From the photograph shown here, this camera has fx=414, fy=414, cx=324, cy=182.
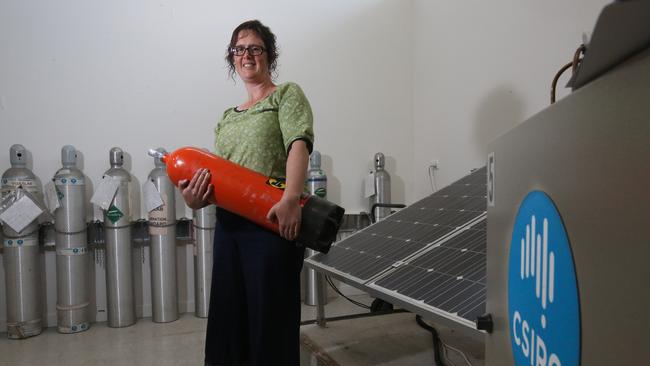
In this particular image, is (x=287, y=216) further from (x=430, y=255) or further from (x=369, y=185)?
(x=369, y=185)

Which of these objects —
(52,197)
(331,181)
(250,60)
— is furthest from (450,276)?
(52,197)

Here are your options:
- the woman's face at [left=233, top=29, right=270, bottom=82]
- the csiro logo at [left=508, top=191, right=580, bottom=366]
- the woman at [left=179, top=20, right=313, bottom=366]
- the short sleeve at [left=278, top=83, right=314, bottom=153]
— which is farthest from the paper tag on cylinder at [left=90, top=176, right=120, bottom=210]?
the csiro logo at [left=508, top=191, right=580, bottom=366]

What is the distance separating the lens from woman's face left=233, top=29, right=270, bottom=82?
1.28 meters

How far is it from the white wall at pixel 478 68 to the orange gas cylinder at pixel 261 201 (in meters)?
1.53

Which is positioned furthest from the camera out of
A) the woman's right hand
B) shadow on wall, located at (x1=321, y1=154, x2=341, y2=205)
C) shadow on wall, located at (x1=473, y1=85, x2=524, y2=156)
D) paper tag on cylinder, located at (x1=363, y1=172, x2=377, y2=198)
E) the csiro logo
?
shadow on wall, located at (x1=321, y1=154, x2=341, y2=205)

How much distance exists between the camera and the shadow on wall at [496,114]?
94.0 inches

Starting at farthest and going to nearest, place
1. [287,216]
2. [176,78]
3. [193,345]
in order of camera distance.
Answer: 1. [176,78]
2. [193,345]
3. [287,216]

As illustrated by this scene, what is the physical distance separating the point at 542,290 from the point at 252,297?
2.80 feet

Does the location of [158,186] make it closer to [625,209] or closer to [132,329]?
[132,329]

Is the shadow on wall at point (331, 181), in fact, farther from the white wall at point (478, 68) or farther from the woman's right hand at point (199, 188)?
the woman's right hand at point (199, 188)

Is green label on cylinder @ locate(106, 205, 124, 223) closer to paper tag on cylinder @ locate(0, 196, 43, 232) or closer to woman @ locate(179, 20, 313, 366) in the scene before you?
paper tag on cylinder @ locate(0, 196, 43, 232)

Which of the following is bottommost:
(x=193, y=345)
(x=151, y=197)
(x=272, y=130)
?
(x=193, y=345)

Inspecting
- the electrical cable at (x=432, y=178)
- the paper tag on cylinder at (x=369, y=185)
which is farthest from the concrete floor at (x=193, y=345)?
the electrical cable at (x=432, y=178)

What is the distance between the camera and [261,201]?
3.81 feet
